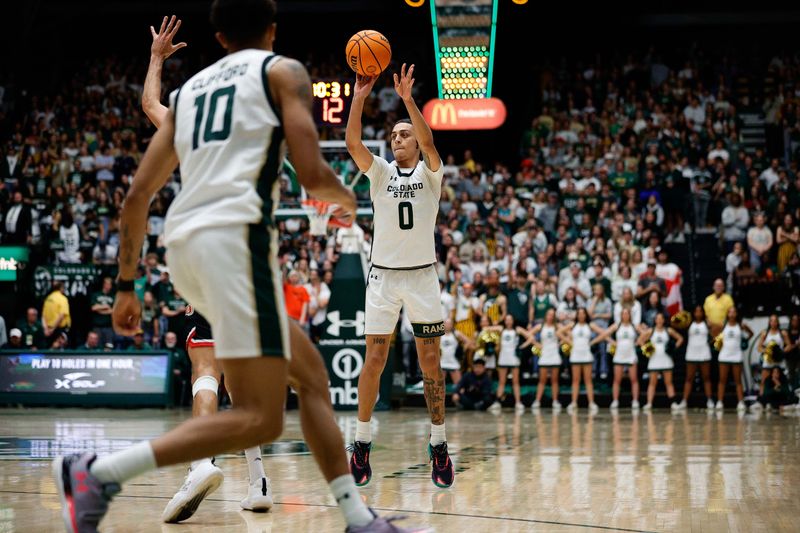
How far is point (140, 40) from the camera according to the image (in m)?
28.9

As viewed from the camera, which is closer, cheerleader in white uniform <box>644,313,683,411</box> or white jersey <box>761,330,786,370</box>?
white jersey <box>761,330,786,370</box>

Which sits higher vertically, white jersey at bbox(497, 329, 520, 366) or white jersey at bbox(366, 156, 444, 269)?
white jersey at bbox(366, 156, 444, 269)

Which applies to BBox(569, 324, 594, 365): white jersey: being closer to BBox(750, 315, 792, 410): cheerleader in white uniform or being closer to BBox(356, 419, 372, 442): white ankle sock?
BBox(750, 315, 792, 410): cheerleader in white uniform


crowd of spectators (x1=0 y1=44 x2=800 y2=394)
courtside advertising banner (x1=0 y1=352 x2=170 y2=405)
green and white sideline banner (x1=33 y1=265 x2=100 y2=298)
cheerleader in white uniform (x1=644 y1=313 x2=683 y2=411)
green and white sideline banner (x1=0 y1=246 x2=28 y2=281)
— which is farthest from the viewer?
→ green and white sideline banner (x1=0 y1=246 x2=28 y2=281)

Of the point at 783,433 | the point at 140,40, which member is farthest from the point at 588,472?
the point at 140,40

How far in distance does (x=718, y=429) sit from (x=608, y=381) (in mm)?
5378

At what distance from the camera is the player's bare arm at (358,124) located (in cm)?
643

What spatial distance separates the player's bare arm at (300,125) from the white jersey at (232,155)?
0.05 m

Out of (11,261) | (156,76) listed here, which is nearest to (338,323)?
(11,261)

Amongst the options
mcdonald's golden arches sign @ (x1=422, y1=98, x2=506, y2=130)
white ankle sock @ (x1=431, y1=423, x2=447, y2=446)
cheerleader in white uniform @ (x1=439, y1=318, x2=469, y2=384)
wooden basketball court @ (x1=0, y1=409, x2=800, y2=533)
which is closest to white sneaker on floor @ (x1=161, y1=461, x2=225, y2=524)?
wooden basketball court @ (x1=0, y1=409, x2=800, y2=533)

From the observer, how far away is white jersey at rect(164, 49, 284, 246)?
3.82 metres

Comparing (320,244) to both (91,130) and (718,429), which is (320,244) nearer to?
(91,130)

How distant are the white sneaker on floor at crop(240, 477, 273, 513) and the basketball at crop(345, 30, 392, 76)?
10.3 feet

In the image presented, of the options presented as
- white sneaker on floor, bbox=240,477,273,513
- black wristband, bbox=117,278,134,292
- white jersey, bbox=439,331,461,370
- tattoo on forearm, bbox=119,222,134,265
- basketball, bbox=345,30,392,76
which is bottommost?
white jersey, bbox=439,331,461,370
